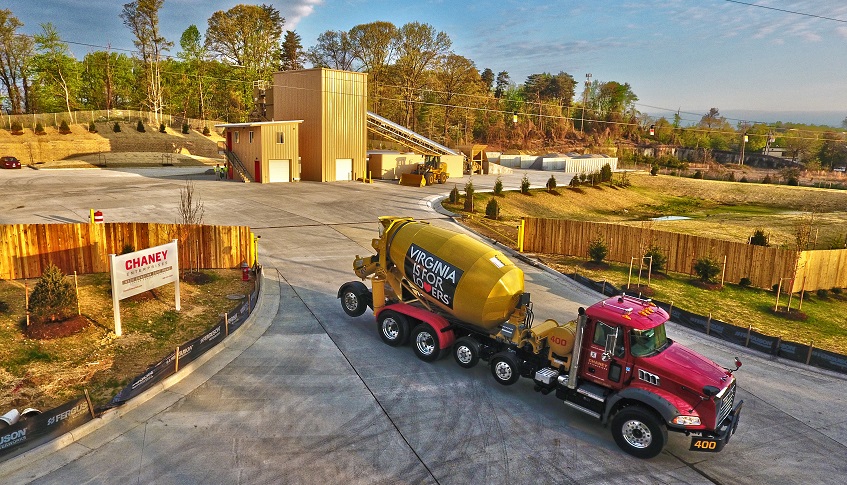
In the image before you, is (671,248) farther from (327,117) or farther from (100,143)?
(100,143)

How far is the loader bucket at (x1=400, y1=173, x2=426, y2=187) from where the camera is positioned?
2025 inches

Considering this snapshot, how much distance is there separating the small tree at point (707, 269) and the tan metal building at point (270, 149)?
3672 centimetres

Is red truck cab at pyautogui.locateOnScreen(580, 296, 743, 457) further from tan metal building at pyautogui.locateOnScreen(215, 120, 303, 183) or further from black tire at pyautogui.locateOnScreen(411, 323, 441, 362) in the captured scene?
tan metal building at pyautogui.locateOnScreen(215, 120, 303, 183)

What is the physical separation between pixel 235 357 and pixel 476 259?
23.3 ft

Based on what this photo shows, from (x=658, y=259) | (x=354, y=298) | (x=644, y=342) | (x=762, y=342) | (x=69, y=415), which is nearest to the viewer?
(x=69, y=415)

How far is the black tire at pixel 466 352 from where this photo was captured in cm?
1302

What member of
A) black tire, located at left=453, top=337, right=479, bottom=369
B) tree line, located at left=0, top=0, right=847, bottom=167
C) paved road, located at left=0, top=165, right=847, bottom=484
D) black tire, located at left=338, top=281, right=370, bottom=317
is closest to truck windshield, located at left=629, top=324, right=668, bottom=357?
paved road, located at left=0, top=165, right=847, bottom=484

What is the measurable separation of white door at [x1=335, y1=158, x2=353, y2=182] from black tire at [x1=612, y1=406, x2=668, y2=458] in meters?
Result: 44.6

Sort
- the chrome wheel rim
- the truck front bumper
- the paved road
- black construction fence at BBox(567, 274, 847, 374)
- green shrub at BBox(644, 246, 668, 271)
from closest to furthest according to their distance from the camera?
the paved road → the truck front bumper → the chrome wheel rim → black construction fence at BBox(567, 274, 847, 374) → green shrub at BBox(644, 246, 668, 271)

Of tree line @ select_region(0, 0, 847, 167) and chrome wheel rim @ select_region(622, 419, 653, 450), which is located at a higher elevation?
tree line @ select_region(0, 0, 847, 167)

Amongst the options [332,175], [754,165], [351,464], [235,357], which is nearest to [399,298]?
[235,357]

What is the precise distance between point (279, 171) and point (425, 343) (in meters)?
38.5

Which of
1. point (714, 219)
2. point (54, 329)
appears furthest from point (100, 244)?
point (714, 219)

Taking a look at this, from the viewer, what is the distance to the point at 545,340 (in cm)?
1219
